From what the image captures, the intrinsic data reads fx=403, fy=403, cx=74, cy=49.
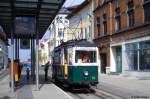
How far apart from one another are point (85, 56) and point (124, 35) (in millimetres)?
20033

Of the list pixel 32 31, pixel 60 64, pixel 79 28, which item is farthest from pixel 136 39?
pixel 79 28

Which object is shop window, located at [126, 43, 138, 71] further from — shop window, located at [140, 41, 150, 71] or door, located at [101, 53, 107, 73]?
door, located at [101, 53, 107, 73]

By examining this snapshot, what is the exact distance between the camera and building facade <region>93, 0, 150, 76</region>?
38156 millimetres

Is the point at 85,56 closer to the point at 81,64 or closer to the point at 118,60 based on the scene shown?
the point at 81,64

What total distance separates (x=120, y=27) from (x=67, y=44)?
2128cm

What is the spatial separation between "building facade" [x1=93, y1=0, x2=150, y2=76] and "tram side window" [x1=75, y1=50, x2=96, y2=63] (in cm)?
1376

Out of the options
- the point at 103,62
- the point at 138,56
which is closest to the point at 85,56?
the point at 138,56

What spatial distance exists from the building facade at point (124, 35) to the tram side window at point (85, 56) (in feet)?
45.2

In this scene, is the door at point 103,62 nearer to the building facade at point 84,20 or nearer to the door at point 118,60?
the building facade at point 84,20

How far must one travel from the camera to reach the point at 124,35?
4353 centimetres

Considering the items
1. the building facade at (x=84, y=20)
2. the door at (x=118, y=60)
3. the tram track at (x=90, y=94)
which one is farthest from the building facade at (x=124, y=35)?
the tram track at (x=90, y=94)

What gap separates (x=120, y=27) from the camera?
4538 cm

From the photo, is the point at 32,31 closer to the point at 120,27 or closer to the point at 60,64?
the point at 60,64

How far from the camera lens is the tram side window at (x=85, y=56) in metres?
24.0
